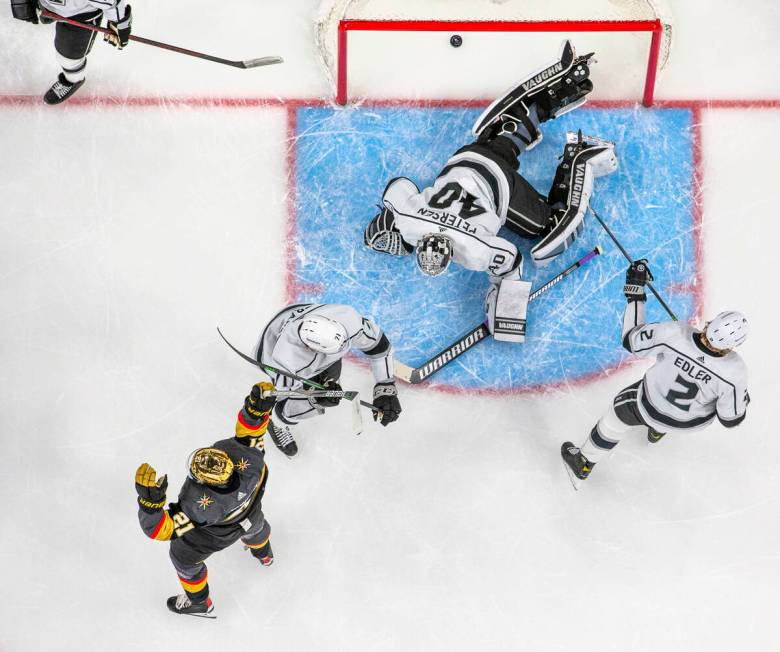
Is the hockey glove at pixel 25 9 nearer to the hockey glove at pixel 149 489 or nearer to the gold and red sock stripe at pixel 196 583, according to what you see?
the hockey glove at pixel 149 489

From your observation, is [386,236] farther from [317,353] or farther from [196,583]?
[196,583]

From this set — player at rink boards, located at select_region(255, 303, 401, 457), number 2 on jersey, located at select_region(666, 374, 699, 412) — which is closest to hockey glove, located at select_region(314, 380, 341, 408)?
player at rink boards, located at select_region(255, 303, 401, 457)

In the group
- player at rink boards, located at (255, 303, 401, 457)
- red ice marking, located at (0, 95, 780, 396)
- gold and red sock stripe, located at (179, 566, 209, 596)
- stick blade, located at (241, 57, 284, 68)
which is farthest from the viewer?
red ice marking, located at (0, 95, 780, 396)

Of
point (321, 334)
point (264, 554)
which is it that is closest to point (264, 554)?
point (264, 554)

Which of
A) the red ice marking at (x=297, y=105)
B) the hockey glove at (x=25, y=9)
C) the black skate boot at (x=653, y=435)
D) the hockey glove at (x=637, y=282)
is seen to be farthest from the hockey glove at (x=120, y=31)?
the black skate boot at (x=653, y=435)

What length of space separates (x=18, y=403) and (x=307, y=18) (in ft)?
9.34

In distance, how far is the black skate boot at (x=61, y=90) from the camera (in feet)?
17.7

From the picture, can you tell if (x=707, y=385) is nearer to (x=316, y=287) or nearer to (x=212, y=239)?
(x=316, y=287)

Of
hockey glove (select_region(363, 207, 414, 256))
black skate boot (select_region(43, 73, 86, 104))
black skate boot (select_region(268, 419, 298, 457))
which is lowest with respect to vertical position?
black skate boot (select_region(268, 419, 298, 457))

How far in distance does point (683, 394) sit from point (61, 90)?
3864 mm

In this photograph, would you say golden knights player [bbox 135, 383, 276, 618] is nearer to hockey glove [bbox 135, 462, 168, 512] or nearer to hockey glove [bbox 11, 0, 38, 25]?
hockey glove [bbox 135, 462, 168, 512]

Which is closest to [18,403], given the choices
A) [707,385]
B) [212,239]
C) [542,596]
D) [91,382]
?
[91,382]

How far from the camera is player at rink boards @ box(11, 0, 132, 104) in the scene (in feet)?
16.1

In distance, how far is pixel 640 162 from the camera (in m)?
5.48
